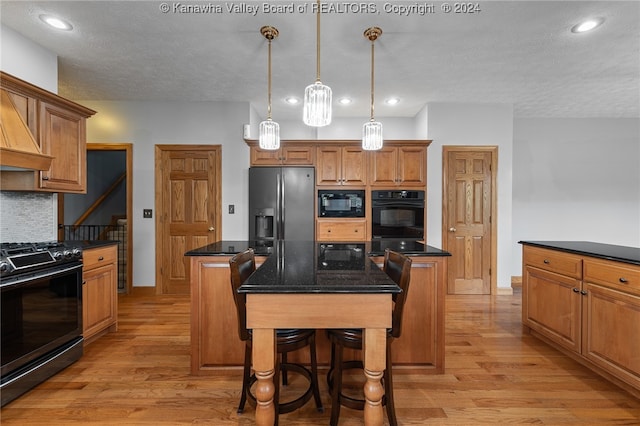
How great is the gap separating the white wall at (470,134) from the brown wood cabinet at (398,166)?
17 centimetres

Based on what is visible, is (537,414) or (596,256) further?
(596,256)

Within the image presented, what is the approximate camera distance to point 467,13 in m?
2.23

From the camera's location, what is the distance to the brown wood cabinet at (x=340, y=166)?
4078mm

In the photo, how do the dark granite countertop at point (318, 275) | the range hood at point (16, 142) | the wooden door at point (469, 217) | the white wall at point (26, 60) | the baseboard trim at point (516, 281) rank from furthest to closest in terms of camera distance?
the baseboard trim at point (516, 281), the wooden door at point (469, 217), the white wall at point (26, 60), the range hood at point (16, 142), the dark granite countertop at point (318, 275)

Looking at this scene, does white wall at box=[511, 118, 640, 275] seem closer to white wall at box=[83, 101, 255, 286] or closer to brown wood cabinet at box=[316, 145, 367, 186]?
brown wood cabinet at box=[316, 145, 367, 186]

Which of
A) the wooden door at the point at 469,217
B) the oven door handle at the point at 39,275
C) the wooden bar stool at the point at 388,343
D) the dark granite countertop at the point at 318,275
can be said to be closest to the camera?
the dark granite countertop at the point at 318,275

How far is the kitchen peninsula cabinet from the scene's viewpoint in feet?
6.05

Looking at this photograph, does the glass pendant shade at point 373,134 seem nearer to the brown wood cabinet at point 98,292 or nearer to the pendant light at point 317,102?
the pendant light at point 317,102

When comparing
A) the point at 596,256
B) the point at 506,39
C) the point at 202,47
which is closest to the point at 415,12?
the point at 506,39

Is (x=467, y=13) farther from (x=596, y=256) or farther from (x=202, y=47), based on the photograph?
(x=202, y=47)

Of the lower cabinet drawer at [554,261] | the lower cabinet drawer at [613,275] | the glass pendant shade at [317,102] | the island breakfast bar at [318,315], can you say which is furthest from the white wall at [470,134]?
the island breakfast bar at [318,315]

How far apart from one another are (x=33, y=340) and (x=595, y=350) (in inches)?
146

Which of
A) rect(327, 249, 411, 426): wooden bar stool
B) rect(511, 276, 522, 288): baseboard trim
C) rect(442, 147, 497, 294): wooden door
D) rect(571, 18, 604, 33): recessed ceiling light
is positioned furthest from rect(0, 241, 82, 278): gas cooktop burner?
rect(511, 276, 522, 288): baseboard trim

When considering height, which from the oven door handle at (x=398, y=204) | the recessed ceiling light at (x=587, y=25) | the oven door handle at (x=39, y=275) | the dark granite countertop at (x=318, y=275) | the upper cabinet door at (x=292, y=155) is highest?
the recessed ceiling light at (x=587, y=25)
